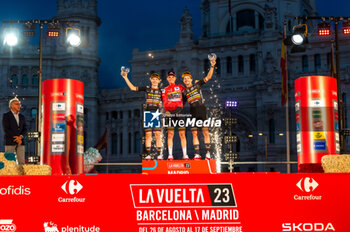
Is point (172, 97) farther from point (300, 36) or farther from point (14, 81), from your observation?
point (14, 81)

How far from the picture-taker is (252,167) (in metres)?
52.8

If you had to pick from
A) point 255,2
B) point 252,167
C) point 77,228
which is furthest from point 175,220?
point 255,2

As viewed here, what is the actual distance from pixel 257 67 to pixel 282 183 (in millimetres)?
47064

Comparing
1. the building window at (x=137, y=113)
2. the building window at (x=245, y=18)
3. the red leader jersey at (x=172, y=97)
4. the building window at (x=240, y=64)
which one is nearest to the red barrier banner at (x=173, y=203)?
the red leader jersey at (x=172, y=97)

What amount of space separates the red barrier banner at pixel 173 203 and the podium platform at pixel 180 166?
562cm

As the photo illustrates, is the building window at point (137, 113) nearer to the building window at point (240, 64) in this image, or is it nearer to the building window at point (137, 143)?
the building window at point (137, 143)

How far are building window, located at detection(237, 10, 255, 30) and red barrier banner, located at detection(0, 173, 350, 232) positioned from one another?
197 feet

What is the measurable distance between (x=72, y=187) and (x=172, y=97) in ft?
22.9

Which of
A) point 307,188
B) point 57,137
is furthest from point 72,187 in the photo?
point 57,137

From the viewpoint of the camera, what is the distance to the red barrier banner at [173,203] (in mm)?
9352

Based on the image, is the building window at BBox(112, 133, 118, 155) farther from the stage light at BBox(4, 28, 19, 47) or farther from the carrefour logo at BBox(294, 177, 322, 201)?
the carrefour logo at BBox(294, 177, 322, 201)

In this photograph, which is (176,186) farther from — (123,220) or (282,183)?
(282,183)

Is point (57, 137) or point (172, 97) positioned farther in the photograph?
point (57, 137)

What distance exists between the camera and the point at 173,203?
31.1 feet
